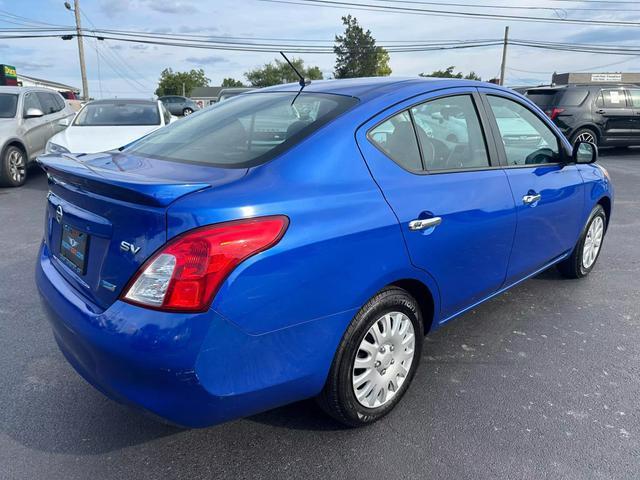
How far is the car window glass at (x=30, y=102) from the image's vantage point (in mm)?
8984

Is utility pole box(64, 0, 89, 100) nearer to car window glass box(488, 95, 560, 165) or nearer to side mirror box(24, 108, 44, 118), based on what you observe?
side mirror box(24, 108, 44, 118)

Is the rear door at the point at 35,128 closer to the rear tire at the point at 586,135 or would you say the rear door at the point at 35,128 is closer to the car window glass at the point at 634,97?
the rear tire at the point at 586,135

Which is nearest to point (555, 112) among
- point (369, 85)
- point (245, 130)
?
point (369, 85)

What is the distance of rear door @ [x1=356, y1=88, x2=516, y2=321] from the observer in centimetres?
232

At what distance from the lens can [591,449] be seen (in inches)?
89.3

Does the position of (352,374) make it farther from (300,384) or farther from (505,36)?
(505,36)

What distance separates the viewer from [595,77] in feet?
125

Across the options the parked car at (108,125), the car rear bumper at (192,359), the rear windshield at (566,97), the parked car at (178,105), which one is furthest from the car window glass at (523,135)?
the parked car at (178,105)

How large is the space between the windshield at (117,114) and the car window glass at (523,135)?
21.0ft

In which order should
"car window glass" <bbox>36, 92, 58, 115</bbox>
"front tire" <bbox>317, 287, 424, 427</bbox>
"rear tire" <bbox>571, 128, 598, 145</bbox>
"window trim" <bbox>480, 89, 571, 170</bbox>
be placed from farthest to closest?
"rear tire" <bbox>571, 128, 598, 145</bbox> < "car window glass" <bbox>36, 92, 58, 115</bbox> < "window trim" <bbox>480, 89, 571, 170</bbox> < "front tire" <bbox>317, 287, 424, 427</bbox>

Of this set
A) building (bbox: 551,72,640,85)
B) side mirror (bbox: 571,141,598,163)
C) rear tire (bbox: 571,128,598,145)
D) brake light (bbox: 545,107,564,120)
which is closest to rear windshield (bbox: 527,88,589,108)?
brake light (bbox: 545,107,564,120)

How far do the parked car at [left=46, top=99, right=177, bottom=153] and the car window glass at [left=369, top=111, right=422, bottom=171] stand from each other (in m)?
5.66

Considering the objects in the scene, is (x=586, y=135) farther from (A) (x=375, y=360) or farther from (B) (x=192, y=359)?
(B) (x=192, y=359)

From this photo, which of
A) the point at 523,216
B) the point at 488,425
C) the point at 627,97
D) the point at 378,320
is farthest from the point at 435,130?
the point at 627,97
